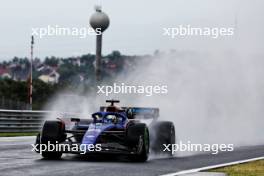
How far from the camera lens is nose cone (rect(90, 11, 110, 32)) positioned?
40.4 metres

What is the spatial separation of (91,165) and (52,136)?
1.74 m

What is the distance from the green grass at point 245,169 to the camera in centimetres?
1255

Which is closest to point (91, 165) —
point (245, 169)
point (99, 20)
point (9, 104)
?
point (245, 169)

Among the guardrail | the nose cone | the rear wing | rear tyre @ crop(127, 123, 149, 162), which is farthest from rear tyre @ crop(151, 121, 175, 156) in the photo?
the nose cone

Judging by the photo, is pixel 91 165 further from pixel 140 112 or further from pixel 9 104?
pixel 9 104

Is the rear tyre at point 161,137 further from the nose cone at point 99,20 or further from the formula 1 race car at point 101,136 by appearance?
the nose cone at point 99,20

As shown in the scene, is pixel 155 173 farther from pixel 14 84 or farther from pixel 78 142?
pixel 14 84

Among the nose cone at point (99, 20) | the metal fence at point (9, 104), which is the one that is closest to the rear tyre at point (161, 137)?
the metal fence at point (9, 104)

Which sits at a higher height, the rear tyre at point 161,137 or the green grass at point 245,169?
the rear tyre at point 161,137

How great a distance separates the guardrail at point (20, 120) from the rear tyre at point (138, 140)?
1290cm

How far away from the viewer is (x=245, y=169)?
13.4 m

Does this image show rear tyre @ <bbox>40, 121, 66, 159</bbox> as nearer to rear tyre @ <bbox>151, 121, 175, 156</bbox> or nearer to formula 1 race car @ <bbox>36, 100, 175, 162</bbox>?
formula 1 race car @ <bbox>36, 100, 175, 162</bbox>

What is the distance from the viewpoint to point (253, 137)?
25.0 metres

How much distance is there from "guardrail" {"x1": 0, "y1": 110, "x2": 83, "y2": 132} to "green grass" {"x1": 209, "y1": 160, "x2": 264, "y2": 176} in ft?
46.1
